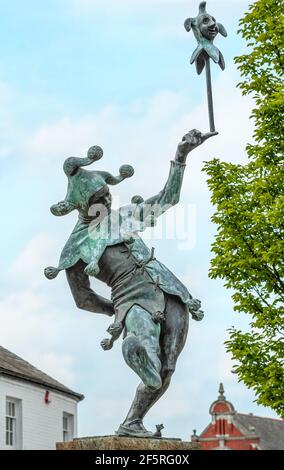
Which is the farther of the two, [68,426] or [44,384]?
[68,426]

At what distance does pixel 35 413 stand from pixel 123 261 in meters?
30.8

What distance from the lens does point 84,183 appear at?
291 inches

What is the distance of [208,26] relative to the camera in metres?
7.72

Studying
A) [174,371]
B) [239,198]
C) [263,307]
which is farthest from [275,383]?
[174,371]

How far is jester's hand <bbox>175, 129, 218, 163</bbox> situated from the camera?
24.5 feet

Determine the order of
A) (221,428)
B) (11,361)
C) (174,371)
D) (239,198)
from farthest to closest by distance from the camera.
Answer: (221,428) → (11,361) → (239,198) → (174,371)

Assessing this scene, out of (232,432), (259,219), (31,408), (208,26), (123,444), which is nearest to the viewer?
(123,444)

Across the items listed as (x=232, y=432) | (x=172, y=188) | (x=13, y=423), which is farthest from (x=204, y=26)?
(x=232, y=432)

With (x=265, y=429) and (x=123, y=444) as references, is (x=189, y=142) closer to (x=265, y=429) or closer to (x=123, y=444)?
(x=123, y=444)

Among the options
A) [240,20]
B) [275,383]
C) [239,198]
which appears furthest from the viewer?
[240,20]

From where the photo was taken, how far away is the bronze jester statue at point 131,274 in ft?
22.9

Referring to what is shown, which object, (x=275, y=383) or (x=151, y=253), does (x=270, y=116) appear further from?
(x=151, y=253)
